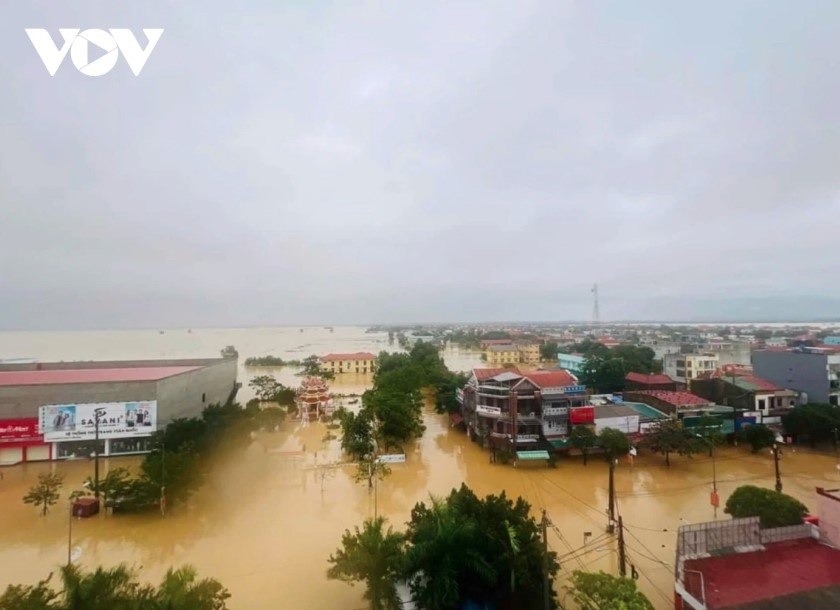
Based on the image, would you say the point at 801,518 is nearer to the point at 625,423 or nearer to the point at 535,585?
the point at 535,585

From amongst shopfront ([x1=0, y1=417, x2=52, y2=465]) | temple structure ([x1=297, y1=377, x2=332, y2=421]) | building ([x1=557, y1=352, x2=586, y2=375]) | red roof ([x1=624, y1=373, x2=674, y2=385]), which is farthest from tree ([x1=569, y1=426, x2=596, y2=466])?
building ([x1=557, y1=352, x2=586, y2=375])

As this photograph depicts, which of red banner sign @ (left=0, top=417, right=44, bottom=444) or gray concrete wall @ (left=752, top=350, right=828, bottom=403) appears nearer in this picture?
red banner sign @ (left=0, top=417, right=44, bottom=444)

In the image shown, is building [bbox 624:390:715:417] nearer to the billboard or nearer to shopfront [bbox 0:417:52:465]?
the billboard

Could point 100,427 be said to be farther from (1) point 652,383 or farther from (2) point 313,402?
(1) point 652,383

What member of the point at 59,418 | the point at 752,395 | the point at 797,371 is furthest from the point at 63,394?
the point at 797,371

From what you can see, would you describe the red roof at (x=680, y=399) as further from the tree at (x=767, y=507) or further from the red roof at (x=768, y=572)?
the red roof at (x=768, y=572)

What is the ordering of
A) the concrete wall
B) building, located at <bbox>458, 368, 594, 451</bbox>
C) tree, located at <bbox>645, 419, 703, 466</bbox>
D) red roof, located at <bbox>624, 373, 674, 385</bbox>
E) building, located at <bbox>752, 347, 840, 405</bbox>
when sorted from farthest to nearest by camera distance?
1. red roof, located at <bbox>624, 373, 674, 385</bbox>
2. building, located at <bbox>752, 347, 840, 405</bbox>
3. the concrete wall
4. building, located at <bbox>458, 368, 594, 451</bbox>
5. tree, located at <bbox>645, 419, 703, 466</bbox>

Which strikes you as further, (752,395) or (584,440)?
(752,395)
